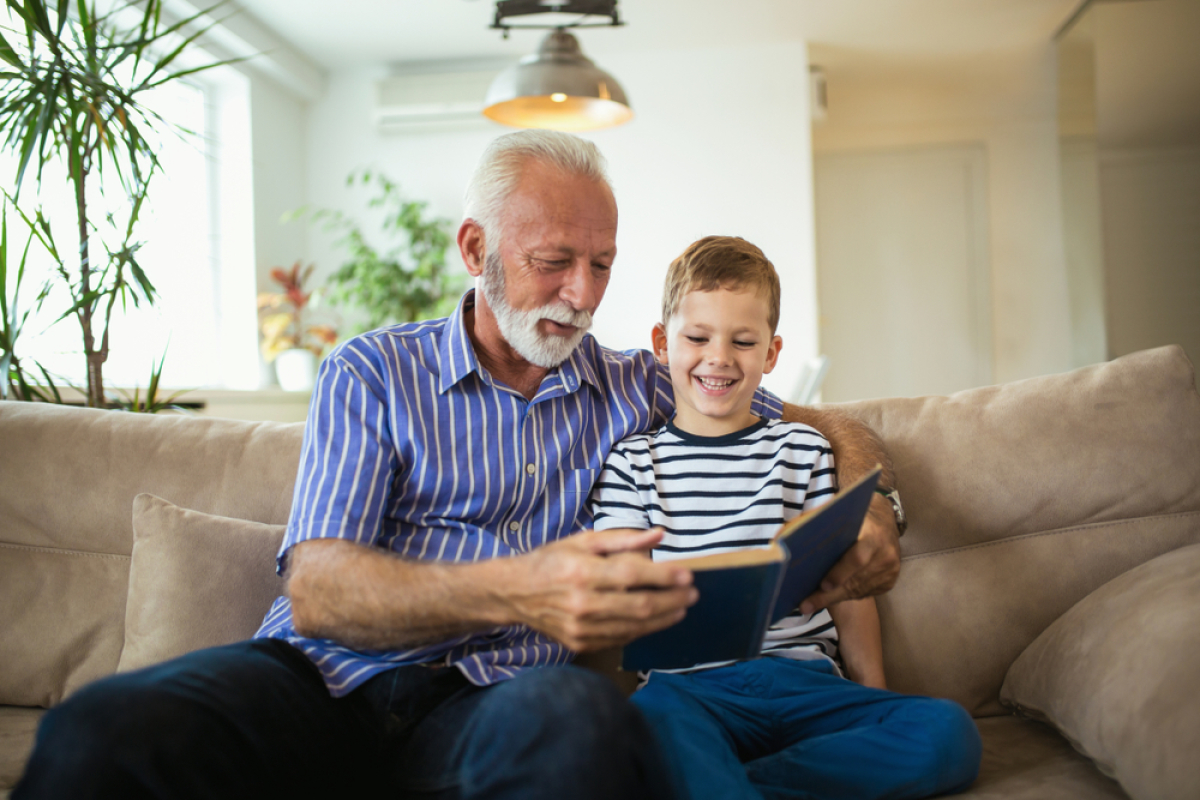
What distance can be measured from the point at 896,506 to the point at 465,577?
659mm

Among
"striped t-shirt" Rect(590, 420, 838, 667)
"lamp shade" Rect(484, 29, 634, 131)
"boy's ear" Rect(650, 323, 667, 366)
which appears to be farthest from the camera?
"lamp shade" Rect(484, 29, 634, 131)

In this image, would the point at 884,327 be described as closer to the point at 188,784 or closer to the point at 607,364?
the point at 607,364

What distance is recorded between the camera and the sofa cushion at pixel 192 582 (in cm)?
131

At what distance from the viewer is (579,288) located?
1.30 meters

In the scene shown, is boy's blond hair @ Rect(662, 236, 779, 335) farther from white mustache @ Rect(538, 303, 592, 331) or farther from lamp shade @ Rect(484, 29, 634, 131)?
lamp shade @ Rect(484, 29, 634, 131)

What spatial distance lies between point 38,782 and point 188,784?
0.38ft

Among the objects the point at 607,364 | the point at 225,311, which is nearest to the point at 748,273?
the point at 607,364

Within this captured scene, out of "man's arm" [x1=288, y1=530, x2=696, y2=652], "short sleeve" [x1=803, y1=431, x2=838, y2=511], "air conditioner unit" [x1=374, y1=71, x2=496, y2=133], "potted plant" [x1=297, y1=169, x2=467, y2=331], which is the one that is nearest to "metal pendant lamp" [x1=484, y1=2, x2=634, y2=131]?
"short sleeve" [x1=803, y1=431, x2=838, y2=511]

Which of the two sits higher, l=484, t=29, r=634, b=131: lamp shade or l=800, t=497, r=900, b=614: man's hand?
l=484, t=29, r=634, b=131: lamp shade

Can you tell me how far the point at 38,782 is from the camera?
0.73m

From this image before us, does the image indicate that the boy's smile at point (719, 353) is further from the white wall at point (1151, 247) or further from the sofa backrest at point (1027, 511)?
the white wall at point (1151, 247)

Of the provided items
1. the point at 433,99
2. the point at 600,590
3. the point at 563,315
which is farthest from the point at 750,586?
the point at 433,99

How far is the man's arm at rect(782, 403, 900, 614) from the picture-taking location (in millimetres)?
1096

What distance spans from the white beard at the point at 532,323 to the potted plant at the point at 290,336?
3.17 meters
